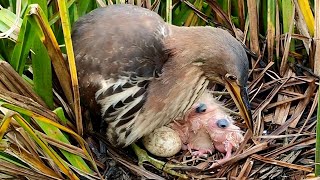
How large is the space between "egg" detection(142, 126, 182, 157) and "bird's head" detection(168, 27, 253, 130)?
0.31 m

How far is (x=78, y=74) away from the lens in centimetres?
254

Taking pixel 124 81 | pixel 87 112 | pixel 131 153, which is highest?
pixel 124 81

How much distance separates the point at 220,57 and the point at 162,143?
46cm

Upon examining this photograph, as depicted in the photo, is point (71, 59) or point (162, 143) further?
point (162, 143)

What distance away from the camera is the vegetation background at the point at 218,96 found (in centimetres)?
226

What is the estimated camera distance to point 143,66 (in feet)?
8.14

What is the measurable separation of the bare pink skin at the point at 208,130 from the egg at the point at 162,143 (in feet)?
0.30

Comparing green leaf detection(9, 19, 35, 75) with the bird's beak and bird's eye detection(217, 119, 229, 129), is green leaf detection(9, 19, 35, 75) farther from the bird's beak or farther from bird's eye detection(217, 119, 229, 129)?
bird's eye detection(217, 119, 229, 129)

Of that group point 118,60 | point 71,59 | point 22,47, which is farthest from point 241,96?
point 22,47

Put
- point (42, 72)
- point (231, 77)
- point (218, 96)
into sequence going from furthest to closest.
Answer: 1. point (218, 96)
2. point (231, 77)
3. point (42, 72)

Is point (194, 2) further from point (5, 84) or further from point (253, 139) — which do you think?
point (5, 84)

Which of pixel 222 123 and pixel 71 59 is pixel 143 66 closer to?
pixel 71 59

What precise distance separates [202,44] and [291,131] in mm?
566

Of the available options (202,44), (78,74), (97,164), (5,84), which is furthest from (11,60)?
(202,44)
